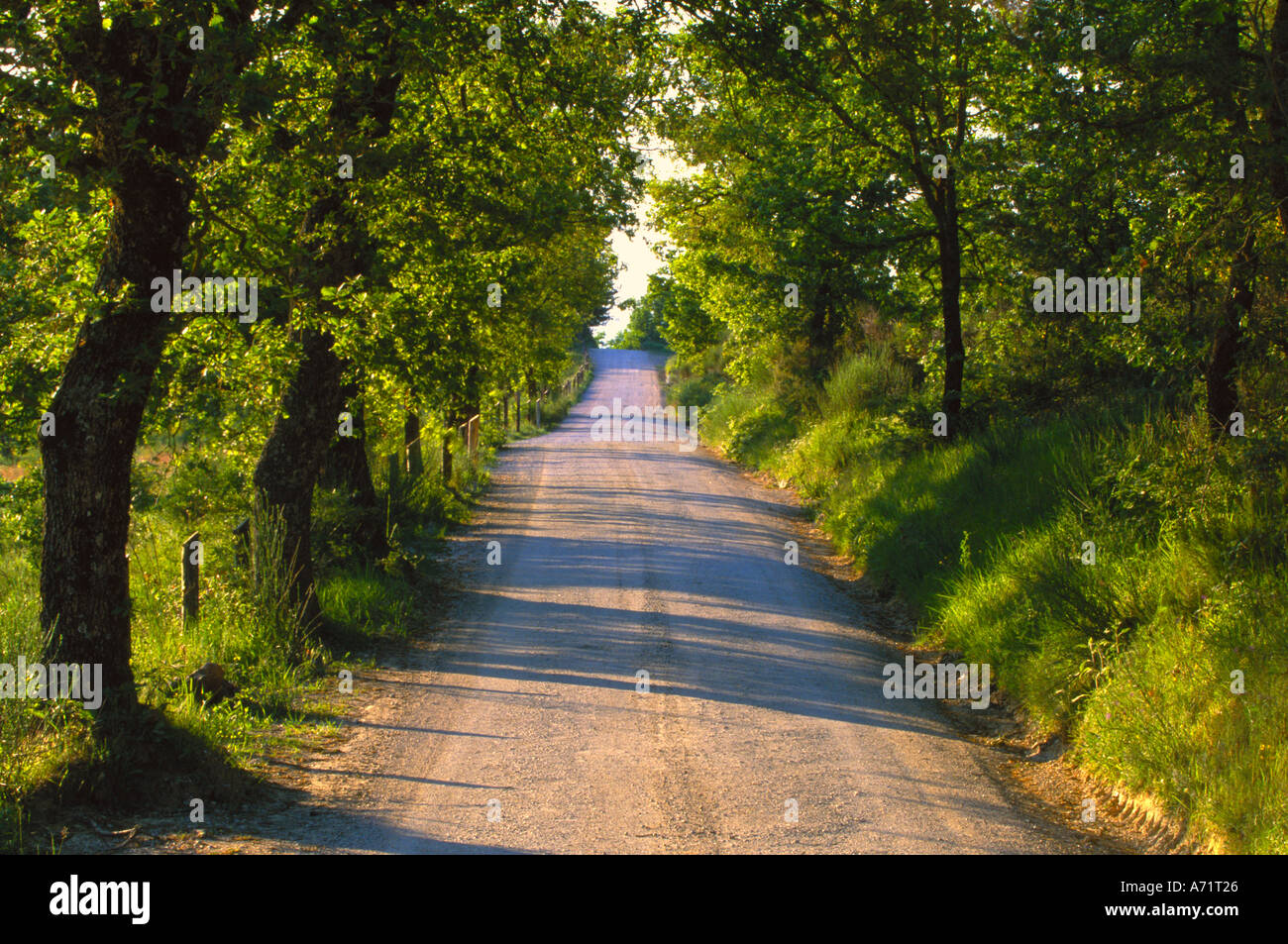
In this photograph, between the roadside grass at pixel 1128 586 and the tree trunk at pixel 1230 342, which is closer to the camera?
the roadside grass at pixel 1128 586

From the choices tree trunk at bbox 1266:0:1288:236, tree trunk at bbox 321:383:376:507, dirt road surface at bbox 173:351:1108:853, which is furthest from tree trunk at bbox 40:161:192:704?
tree trunk at bbox 1266:0:1288:236

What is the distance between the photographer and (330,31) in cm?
748

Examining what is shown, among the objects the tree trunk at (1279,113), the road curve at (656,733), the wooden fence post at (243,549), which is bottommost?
the road curve at (656,733)

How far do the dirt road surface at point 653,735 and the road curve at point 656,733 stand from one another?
0.02m

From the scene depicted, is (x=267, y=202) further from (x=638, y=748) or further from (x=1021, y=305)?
Answer: (x=1021, y=305)

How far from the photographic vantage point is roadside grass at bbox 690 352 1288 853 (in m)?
6.10

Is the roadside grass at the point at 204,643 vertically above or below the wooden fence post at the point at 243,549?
→ below

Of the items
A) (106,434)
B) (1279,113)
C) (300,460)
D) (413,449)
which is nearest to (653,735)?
(106,434)

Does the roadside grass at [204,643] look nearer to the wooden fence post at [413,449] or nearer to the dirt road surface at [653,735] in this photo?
the dirt road surface at [653,735]

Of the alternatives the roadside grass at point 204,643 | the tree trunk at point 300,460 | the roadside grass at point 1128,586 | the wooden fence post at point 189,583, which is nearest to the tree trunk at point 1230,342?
the roadside grass at point 1128,586

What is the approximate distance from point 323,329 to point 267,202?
99 centimetres

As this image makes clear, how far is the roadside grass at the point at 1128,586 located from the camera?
6102 mm

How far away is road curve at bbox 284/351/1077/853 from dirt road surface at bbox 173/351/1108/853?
0.02 metres

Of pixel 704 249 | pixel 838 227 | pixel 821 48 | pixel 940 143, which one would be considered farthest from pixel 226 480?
pixel 704 249
